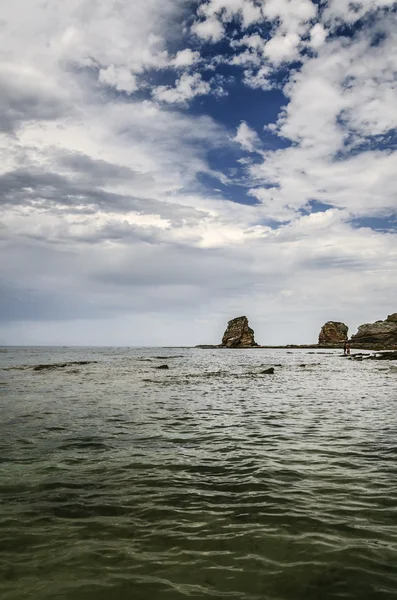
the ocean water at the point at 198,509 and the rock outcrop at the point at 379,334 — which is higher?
the rock outcrop at the point at 379,334

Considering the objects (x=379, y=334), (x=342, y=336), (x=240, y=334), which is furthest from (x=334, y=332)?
(x=240, y=334)

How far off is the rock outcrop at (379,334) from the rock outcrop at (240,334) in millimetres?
52642

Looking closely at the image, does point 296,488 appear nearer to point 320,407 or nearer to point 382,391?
point 320,407

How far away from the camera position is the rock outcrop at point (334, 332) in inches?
6909

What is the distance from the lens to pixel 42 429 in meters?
14.5

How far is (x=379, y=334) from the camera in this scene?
14475 centimetres

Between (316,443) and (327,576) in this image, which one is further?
(316,443)

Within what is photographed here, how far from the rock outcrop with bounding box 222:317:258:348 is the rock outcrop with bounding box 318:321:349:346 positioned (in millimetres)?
35689

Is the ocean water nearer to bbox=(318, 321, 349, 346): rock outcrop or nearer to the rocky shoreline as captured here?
the rocky shoreline

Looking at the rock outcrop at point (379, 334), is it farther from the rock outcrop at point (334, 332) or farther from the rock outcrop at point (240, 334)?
the rock outcrop at point (240, 334)

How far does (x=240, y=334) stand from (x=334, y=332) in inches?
1706

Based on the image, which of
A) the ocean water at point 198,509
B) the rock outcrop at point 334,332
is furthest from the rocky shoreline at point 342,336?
the ocean water at point 198,509

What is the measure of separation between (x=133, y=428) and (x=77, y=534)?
28.2 ft

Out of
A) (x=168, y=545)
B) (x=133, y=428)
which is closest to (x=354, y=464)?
(x=168, y=545)
